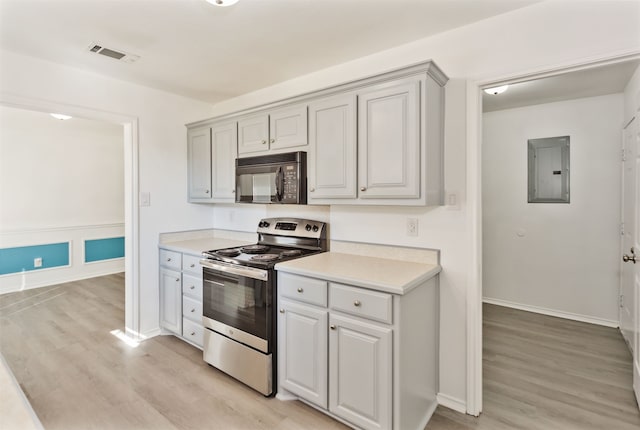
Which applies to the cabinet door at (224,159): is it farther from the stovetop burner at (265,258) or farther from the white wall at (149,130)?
the stovetop burner at (265,258)

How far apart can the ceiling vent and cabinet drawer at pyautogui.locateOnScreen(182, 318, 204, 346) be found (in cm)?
225

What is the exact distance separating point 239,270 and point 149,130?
1880mm

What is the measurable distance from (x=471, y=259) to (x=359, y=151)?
1003 mm

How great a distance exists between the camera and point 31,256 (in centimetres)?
482

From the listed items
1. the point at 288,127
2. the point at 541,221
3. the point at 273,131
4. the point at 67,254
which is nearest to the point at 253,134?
the point at 273,131

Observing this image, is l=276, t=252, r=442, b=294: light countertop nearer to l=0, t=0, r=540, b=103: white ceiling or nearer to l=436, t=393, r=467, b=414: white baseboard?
l=436, t=393, r=467, b=414: white baseboard

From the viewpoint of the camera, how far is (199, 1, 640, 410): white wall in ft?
5.71

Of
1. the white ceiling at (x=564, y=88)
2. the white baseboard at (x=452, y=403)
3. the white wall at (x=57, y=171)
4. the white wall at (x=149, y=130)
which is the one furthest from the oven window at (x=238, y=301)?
the white wall at (x=57, y=171)

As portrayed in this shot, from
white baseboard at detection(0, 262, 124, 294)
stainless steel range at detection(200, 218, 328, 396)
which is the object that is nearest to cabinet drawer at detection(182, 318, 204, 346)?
stainless steel range at detection(200, 218, 328, 396)

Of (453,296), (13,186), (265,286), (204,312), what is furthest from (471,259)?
(13,186)

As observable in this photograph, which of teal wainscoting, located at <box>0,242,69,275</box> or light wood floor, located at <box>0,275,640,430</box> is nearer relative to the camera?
light wood floor, located at <box>0,275,640,430</box>

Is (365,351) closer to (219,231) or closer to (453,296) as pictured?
(453,296)

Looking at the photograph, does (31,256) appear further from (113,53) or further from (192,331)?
(113,53)

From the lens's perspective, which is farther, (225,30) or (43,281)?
(43,281)
